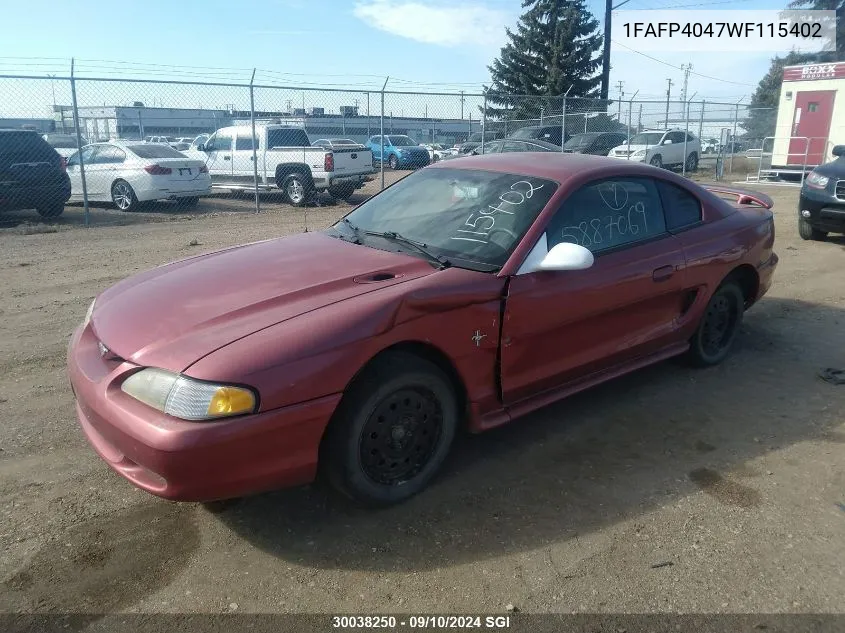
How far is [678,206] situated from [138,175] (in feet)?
37.4

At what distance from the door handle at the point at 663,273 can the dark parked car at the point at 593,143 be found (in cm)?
1755

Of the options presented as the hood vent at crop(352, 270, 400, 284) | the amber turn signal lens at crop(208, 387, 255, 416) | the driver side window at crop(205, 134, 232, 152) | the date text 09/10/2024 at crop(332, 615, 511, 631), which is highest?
the driver side window at crop(205, 134, 232, 152)

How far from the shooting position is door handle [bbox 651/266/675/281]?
4.06 m

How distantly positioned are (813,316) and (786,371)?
1.73 metres

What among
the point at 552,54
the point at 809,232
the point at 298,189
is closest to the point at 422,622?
the point at 809,232

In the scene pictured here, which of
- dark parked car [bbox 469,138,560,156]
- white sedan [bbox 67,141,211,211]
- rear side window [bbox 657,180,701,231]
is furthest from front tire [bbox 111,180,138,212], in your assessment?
rear side window [bbox 657,180,701,231]

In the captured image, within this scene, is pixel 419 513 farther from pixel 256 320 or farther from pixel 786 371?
pixel 786 371

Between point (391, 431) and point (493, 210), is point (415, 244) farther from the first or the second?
point (391, 431)

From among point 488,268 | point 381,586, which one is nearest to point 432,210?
point 488,268

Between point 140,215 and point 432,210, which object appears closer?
point 432,210

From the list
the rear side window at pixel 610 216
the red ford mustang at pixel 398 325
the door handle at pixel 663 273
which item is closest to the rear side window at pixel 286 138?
the red ford mustang at pixel 398 325

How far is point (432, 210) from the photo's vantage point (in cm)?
393

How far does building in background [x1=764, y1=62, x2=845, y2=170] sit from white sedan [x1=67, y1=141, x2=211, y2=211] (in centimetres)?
1704

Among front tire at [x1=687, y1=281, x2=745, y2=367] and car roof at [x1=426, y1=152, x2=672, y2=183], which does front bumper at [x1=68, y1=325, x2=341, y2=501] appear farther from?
front tire at [x1=687, y1=281, x2=745, y2=367]
